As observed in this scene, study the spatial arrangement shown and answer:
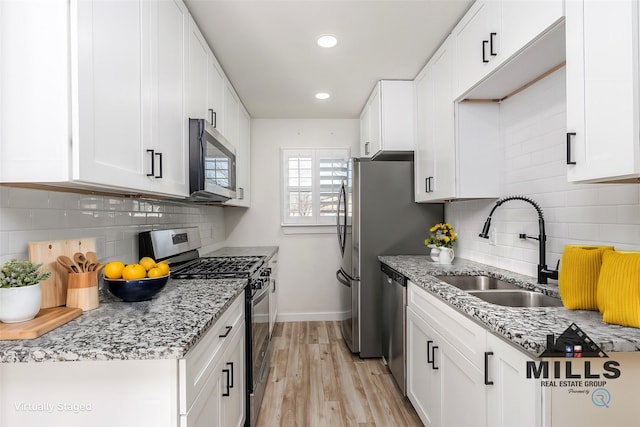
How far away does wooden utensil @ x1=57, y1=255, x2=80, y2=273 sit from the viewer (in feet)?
4.20

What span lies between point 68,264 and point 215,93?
165 cm

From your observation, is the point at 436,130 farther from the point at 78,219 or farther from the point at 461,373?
the point at 78,219

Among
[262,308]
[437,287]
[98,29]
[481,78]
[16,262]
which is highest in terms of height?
[481,78]

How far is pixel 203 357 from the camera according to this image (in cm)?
121

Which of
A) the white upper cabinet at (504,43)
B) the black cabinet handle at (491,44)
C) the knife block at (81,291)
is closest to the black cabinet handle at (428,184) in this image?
the white upper cabinet at (504,43)

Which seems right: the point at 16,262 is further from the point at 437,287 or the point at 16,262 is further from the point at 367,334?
the point at 367,334

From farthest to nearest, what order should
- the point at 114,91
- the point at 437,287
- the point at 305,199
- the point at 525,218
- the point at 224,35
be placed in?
the point at 305,199
the point at 224,35
the point at 525,218
the point at 437,287
the point at 114,91

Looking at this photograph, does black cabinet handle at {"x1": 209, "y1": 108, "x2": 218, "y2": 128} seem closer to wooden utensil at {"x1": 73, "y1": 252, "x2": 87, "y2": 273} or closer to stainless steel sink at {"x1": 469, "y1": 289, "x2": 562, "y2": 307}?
wooden utensil at {"x1": 73, "y1": 252, "x2": 87, "y2": 273}

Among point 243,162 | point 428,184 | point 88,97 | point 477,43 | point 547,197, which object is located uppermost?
point 477,43

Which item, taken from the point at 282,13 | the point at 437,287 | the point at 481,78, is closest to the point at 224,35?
the point at 282,13

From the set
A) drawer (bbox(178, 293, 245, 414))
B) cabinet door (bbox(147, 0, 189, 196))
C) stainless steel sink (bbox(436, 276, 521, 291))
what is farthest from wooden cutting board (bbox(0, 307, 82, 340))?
stainless steel sink (bbox(436, 276, 521, 291))

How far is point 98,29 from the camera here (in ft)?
3.71

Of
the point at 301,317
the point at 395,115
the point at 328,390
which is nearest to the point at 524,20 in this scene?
the point at 395,115

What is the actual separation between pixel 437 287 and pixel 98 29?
5.76ft
